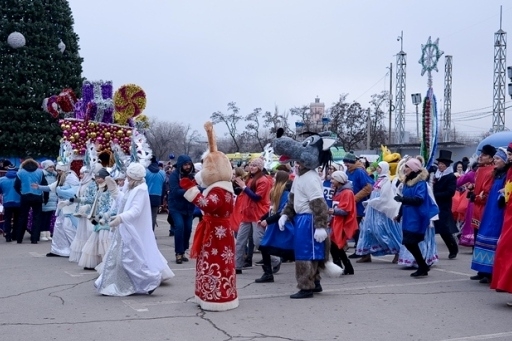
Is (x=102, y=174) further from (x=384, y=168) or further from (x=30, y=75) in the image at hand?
(x=30, y=75)

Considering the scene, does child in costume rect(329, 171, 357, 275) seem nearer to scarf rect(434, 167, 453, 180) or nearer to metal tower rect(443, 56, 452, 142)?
scarf rect(434, 167, 453, 180)

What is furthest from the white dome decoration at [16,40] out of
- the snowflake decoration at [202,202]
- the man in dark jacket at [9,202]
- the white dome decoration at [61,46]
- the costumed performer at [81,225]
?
the snowflake decoration at [202,202]

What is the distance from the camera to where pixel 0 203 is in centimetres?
1583

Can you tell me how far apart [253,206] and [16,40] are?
1735cm

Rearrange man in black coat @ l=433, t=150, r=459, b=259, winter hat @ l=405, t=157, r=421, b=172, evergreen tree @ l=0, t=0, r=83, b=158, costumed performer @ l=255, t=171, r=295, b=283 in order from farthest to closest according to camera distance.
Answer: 1. evergreen tree @ l=0, t=0, r=83, b=158
2. man in black coat @ l=433, t=150, r=459, b=259
3. winter hat @ l=405, t=157, r=421, b=172
4. costumed performer @ l=255, t=171, r=295, b=283

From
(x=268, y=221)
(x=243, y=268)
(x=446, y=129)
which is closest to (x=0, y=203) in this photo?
(x=243, y=268)

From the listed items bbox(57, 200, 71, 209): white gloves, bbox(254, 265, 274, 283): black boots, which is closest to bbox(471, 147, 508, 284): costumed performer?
bbox(254, 265, 274, 283): black boots

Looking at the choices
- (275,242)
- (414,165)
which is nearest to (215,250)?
(275,242)

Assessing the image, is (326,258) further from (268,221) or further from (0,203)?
(0,203)

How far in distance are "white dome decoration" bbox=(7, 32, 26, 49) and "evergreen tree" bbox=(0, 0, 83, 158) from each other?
827mm

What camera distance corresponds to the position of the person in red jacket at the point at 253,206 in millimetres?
10000

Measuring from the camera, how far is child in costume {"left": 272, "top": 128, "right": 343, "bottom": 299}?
7746mm

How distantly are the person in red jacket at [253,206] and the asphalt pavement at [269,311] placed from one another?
0.53m

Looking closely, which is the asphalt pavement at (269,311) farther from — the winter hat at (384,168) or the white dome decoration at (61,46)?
the white dome decoration at (61,46)
